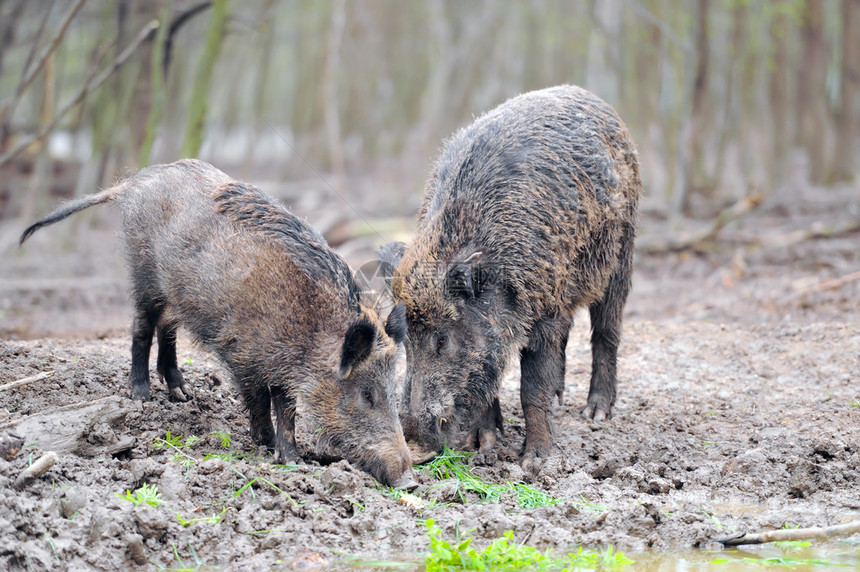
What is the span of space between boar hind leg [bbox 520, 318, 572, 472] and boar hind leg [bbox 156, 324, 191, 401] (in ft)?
8.02

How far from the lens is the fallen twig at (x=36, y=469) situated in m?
4.16

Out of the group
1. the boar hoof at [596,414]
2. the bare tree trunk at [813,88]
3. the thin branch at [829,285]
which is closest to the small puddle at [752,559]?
the boar hoof at [596,414]

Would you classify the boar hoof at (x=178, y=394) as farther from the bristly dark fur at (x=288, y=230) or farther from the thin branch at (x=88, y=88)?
the thin branch at (x=88, y=88)

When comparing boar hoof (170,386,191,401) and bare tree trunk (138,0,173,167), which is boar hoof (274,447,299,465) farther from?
bare tree trunk (138,0,173,167)

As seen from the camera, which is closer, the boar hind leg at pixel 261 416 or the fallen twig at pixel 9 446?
the fallen twig at pixel 9 446

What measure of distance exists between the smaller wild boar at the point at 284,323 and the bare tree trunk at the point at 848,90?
52.4 feet

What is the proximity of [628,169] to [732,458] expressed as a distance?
7.90 ft

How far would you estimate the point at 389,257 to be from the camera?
6.25 m

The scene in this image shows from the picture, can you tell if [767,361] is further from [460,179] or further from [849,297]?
[460,179]

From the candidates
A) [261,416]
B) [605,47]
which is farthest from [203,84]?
[605,47]

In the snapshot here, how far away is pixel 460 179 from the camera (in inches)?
247

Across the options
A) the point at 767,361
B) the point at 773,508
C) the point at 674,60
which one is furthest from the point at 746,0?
the point at 773,508

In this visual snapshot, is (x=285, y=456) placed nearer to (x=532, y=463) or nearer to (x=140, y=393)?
(x=140, y=393)

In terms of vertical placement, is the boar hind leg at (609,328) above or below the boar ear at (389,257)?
below
